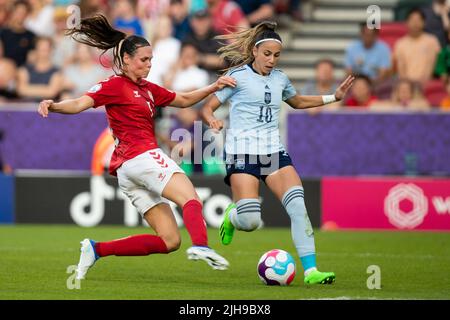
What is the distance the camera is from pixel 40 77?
59.3 feet

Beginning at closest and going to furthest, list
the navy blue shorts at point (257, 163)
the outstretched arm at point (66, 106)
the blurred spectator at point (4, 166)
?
the outstretched arm at point (66, 106) < the navy blue shorts at point (257, 163) < the blurred spectator at point (4, 166)

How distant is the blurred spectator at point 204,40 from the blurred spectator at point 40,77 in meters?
2.15

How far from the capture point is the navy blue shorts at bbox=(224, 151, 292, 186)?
10062 millimetres

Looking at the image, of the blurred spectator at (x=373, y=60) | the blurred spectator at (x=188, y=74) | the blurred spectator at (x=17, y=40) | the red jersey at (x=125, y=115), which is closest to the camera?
the red jersey at (x=125, y=115)

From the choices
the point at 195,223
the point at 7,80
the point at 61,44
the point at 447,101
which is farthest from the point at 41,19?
the point at 195,223

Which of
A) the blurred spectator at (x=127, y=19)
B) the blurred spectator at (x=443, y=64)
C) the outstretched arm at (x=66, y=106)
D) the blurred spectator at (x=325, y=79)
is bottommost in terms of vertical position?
the outstretched arm at (x=66, y=106)

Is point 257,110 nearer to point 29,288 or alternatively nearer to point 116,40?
point 116,40

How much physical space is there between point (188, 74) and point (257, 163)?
Answer: 24.4 feet

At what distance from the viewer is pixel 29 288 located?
927cm

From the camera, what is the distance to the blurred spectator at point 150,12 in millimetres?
18531

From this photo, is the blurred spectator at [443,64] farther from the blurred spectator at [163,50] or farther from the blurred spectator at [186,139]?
the blurred spectator at [163,50]

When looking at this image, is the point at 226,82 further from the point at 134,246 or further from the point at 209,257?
the point at 209,257

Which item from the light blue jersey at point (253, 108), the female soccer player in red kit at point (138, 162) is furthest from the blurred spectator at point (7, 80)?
the light blue jersey at point (253, 108)

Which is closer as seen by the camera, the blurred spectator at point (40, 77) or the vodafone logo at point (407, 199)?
the vodafone logo at point (407, 199)
